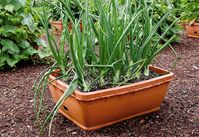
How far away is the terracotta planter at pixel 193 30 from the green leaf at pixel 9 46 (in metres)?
2.47

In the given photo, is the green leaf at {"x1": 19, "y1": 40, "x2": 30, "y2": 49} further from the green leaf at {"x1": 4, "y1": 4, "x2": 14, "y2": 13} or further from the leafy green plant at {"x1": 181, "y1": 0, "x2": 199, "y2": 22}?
the leafy green plant at {"x1": 181, "y1": 0, "x2": 199, "y2": 22}

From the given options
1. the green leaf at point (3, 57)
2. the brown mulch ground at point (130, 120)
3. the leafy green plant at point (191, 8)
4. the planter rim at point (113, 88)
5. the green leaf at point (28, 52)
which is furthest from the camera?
the leafy green plant at point (191, 8)

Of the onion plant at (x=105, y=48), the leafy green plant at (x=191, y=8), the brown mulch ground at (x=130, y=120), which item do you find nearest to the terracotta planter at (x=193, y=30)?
the leafy green plant at (x=191, y=8)

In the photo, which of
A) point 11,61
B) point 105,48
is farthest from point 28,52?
point 105,48

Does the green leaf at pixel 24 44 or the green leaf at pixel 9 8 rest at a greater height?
the green leaf at pixel 9 8

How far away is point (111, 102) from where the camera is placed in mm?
2291

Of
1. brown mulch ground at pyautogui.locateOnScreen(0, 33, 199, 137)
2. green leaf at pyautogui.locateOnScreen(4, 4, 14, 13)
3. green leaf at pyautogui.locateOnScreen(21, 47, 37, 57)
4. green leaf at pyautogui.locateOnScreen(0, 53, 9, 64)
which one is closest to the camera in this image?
brown mulch ground at pyautogui.locateOnScreen(0, 33, 199, 137)

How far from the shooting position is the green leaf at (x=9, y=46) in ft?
12.2

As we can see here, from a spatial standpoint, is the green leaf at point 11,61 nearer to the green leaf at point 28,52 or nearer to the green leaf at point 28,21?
the green leaf at point 28,52

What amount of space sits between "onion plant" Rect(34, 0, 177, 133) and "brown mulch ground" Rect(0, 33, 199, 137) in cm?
17

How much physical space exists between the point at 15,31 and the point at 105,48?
1651mm

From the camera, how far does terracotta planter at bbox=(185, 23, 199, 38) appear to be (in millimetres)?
5074

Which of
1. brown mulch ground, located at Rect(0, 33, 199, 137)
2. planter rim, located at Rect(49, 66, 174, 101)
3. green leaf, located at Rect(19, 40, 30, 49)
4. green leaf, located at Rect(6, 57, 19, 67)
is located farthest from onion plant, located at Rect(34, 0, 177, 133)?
green leaf, located at Rect(19, 40, 30, 49)

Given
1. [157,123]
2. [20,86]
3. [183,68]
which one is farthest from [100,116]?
[183,68]
